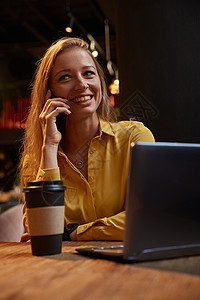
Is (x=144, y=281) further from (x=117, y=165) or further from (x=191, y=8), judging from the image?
(x=191, y=8)

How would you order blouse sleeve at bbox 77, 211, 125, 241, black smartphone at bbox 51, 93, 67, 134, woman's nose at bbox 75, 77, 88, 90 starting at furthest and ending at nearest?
black smartphone at bbox 51, 93, 67, 134 < woman's nose at bbox 75, 77, 88, 90 < blouse sleeve at bbox 77, 211, 125, 241

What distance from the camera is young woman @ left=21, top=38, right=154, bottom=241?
175cm

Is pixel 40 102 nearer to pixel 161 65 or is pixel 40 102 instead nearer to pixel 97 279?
pixel 161 65

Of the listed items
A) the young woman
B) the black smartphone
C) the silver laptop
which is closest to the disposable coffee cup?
the silver laptop

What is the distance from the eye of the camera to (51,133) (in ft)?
5.68

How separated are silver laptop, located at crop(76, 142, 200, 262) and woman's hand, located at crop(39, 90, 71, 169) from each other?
2.48 ft

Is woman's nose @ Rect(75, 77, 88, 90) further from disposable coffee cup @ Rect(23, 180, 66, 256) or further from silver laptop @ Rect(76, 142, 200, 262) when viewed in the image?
silver laptop @ Rect(76, 142, 200, 262)

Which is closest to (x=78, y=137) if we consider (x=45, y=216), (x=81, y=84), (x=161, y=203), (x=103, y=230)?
(x=81, y=84)

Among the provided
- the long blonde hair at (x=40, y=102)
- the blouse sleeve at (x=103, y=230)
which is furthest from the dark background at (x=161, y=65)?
the blouse sleeve at (x=103, y=230)

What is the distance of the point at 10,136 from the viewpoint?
9.80m

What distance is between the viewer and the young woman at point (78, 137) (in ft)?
5.76

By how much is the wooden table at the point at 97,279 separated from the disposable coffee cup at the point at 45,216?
72 millimetres

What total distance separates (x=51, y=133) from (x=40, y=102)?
38 cm

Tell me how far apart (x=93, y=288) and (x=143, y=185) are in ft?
0.89
